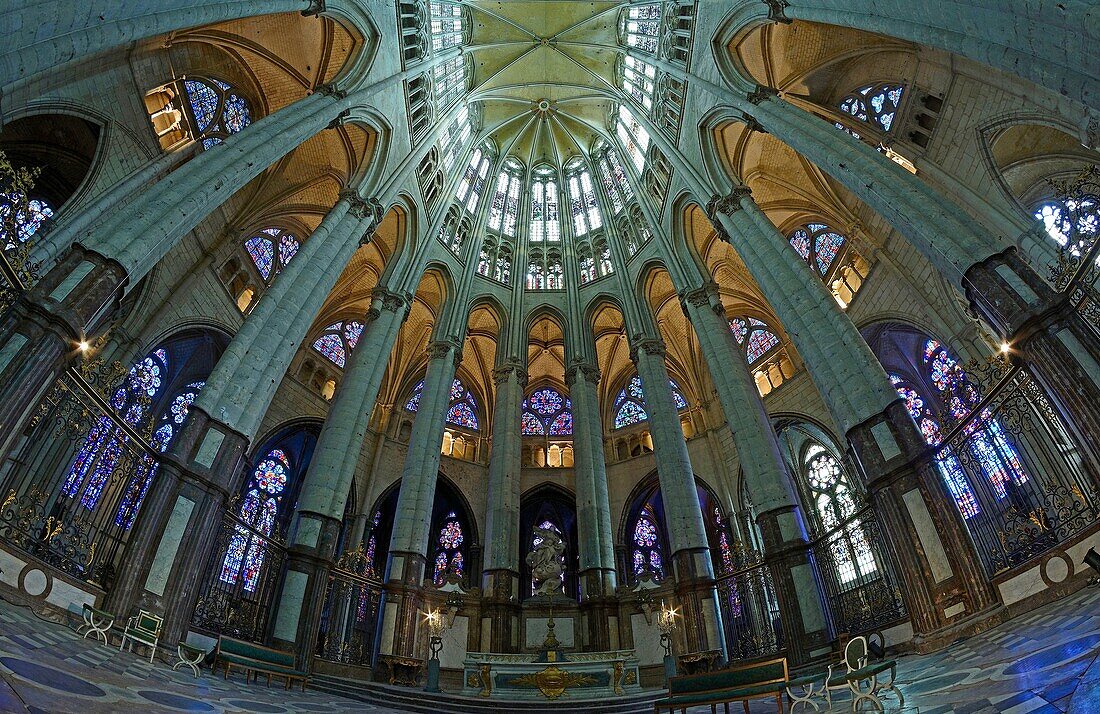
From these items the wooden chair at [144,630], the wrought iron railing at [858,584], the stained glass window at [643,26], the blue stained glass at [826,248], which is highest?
the stained glass window at [643,26]

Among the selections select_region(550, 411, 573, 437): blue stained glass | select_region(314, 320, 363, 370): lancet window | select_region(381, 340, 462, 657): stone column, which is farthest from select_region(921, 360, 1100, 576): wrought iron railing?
select_region(314, 320, 363, 370): lancet window

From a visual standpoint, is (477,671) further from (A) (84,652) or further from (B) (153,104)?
(B) (153,104)

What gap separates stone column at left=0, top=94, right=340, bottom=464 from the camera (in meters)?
8.59

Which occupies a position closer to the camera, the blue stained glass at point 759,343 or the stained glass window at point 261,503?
the stained glass window at point 261,503

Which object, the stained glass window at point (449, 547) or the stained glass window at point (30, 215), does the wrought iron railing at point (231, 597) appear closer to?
the stained glass window at point (30, 215)

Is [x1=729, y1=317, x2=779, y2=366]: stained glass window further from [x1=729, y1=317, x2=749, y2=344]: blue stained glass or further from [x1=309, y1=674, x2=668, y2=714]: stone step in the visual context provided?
[x1=309, y1=674, x2=668, y2=714]: stone step

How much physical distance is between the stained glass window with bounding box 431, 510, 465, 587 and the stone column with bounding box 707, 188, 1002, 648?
18840mm

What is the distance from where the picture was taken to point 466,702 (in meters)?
12.0

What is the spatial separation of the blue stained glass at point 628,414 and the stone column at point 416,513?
11.2 meters

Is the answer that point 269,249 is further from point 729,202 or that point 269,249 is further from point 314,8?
point 729,202

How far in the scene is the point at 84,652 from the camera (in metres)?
6.84

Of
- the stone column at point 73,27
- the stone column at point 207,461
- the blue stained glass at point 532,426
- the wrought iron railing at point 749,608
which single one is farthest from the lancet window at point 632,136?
the stone column at point 73,27

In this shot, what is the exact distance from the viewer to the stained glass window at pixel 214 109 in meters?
19.1

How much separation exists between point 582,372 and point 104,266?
17.4 m
